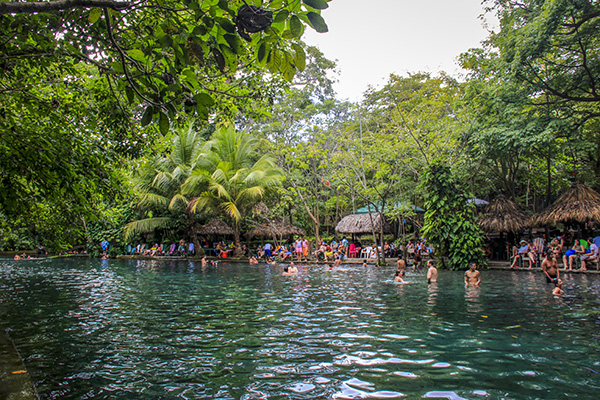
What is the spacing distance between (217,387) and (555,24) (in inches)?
531

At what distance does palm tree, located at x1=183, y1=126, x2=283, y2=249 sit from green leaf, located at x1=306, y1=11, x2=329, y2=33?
2029cm

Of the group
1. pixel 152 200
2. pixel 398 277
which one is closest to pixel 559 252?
pixel 398 277

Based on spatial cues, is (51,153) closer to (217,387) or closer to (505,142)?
(217,387)

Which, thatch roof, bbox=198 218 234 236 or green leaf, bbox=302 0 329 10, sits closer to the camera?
green leaf, bbox=302 0 329 10

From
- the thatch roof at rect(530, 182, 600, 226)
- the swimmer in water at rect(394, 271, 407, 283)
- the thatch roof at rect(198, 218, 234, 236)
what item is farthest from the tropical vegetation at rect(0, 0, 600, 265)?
the swimmer in water at rect(394, 271, 407, 283)

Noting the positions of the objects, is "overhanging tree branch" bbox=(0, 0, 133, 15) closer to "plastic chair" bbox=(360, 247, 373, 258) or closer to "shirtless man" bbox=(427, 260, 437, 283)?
"shirtless man" bbox=(427, 260, 437, 283)

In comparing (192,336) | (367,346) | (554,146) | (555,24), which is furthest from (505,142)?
(192,336)

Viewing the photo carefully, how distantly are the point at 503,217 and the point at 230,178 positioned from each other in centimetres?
1457

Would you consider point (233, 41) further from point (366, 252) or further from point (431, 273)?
point (366, 252)

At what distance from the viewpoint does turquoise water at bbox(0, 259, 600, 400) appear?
368cm

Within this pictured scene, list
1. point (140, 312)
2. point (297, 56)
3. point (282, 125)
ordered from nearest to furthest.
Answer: point (297, 56) → point (140, 312) → point (282, 125)

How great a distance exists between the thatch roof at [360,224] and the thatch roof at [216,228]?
732 cm

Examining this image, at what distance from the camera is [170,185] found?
79.6 feet

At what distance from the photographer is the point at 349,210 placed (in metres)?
30.3
